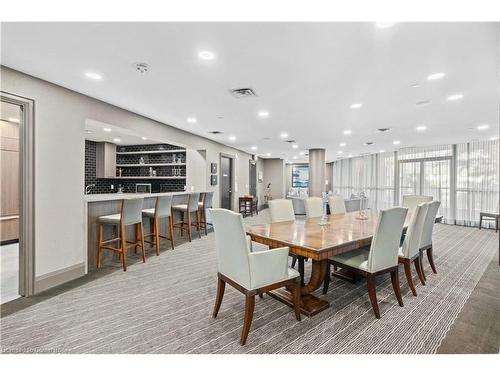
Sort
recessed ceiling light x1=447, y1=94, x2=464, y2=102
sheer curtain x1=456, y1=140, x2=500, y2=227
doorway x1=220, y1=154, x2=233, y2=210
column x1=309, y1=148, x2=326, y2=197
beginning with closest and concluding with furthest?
recessed ceiling light x1=447, y1=94, x2=464, y2=102, sheer curtain x1=456, y1=140, x2=500, y2=227, doorway x1=220, y1=154, x2=233, y2=210, column x1=309, y1=148, x2=326, y2=197

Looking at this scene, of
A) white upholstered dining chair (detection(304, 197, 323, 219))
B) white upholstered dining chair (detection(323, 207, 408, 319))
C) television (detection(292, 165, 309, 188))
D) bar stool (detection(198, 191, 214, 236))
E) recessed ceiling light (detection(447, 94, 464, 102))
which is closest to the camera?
white upholstered dining chair (detection(323, 207, 408, 319))

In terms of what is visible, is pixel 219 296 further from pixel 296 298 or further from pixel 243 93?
pixel 243 93

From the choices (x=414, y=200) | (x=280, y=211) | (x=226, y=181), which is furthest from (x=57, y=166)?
(x=414, y=200)

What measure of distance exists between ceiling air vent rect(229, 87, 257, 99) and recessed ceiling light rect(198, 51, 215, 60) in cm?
84

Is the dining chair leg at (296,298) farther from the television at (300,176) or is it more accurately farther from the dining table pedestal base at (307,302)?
the television at (300,176)

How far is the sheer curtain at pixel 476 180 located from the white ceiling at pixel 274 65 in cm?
396

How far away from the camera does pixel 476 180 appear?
7.32m

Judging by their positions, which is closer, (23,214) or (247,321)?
(247,321)

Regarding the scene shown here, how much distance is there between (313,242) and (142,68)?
243cm

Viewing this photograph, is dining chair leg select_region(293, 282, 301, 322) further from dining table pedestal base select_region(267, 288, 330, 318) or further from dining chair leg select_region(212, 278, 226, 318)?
dining chair leg select_region(212, 278, 226, 318)

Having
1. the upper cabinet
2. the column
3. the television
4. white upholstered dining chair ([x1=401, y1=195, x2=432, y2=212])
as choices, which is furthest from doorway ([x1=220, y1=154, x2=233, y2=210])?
the television

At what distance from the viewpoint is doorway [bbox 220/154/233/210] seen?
7.84 m

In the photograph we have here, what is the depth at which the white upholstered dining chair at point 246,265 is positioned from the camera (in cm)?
191

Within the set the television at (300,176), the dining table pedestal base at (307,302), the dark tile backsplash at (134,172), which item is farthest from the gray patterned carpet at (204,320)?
the television at (300,176)
